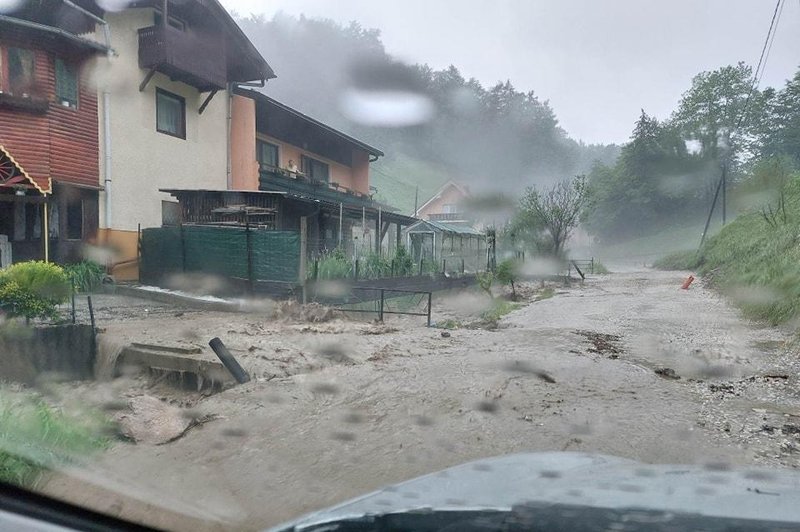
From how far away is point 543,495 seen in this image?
1.25 meters

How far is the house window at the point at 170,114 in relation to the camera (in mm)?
11562

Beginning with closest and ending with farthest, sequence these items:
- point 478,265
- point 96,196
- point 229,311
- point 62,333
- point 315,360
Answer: point 62,333 < point 315,360 < point 229,311 < point 96,196 < point 478,265

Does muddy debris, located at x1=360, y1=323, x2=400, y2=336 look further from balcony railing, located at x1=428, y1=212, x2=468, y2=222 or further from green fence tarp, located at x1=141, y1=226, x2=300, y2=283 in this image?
balcony railing, located at x1=428, y1=212, x2=468, y2=222

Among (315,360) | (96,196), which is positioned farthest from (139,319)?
(96,196)

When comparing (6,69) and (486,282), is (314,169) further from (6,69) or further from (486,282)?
(6,69)

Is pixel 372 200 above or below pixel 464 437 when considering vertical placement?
above

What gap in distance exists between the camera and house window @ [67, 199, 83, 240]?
819 centimetres

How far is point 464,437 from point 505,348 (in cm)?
321

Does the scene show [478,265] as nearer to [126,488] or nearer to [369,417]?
[369,417]

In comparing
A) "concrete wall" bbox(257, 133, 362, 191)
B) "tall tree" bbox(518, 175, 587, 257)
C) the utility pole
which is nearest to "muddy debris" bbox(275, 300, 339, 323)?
the utility pole

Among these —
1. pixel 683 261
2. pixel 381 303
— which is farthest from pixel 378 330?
pixel 683 261

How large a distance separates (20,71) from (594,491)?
8.07 meters

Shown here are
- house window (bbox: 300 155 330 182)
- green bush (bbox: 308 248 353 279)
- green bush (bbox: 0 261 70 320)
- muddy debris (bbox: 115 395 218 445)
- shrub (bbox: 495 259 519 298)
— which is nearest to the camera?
muddy debris (bbox: 115 395 218 445)

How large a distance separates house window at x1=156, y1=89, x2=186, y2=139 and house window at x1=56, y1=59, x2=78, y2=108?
3040mm
